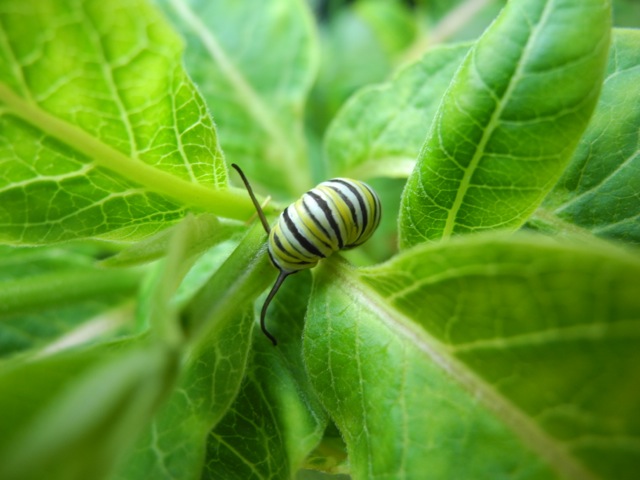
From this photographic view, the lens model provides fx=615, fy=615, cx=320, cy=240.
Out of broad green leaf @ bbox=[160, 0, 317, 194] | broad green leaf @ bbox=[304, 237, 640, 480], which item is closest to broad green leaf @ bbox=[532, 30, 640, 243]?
broad green leaf @ bbox=[304, 237, 640, 480]

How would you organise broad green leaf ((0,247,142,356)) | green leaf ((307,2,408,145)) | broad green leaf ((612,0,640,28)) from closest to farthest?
broad green leaf ((0,247,142,356)) → broad green leaf ((612,0,640,28)) → green leaf ((307,2,408,145))

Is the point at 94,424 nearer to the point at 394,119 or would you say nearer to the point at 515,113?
the point at 515,113

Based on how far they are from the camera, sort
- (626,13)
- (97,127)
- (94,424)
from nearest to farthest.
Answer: (94,424), (97,127), (626,13)

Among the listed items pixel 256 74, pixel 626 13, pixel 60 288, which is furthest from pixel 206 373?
pixel 626 13

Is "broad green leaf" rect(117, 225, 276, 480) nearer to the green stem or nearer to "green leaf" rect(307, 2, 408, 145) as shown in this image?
the green stem

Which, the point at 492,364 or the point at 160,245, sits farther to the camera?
the point at 160,245

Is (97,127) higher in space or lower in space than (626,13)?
higher

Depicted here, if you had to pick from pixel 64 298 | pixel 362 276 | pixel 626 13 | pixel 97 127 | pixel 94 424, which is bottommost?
pixel 626 13
